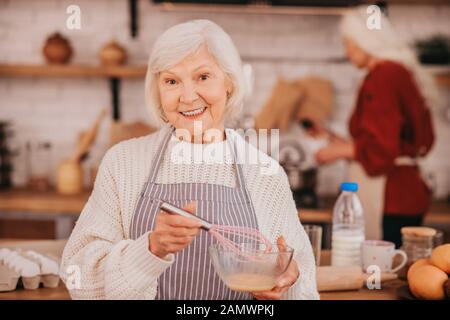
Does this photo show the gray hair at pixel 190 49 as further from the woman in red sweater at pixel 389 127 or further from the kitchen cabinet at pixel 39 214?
the kitchen cabinet at pixel 39 214

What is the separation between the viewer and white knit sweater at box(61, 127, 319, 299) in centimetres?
112

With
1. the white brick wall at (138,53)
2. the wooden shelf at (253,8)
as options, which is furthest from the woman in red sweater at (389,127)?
the white brick wall at (138,53)

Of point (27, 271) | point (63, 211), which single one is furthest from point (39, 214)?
point (27, 271)

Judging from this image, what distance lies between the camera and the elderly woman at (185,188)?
3.92 feet

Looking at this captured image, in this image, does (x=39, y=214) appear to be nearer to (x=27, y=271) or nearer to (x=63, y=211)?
(x=63, y=211)

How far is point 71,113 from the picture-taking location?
337cm

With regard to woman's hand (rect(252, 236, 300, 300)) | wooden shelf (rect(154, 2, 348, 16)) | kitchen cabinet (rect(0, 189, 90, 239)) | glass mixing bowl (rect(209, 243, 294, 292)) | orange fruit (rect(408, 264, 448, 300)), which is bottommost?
kitchen cabinet (rect(0, 189, 90, 239))

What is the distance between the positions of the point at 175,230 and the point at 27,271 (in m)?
0.54

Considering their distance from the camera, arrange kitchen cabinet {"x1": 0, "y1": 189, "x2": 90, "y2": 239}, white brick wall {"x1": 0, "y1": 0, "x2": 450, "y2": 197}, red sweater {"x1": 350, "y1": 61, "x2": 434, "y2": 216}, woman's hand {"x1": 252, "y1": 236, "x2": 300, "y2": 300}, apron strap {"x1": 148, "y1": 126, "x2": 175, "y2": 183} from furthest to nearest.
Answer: white brick wall {"x1": 0, "y1": 0, "x2": 450, "y2": 197}
kitchen cabinet {"x1": 0, "y1": 189, "x2": 90, "y2": 239}
red sweater {"x1": 350, "y1": 61, "x2": 434, "y2": 216}
apron strap {"x1": 148, "y1": 126, "x2": 175, "y2": 183}
woman's hand {"x1": 252, "y1": 236, "x2": 300, "y2": 300}

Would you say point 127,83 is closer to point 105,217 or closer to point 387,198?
point 387,198

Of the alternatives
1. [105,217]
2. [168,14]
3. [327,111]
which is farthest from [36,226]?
[105,217]

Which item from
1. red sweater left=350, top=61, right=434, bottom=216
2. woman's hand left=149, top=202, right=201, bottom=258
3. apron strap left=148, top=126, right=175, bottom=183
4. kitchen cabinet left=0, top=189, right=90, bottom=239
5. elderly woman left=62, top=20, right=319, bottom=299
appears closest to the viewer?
woman's hand left=149, top=202, right=201, bottom=258

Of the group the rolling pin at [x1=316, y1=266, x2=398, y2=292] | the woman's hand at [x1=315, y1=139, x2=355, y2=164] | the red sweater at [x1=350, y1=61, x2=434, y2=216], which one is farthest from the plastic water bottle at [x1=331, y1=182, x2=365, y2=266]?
the woman's hand at [x1=315, y1=139, x2=355, y2=164]

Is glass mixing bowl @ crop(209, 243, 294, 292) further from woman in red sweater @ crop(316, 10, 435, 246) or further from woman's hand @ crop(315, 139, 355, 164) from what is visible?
woman's hand @ crop(315, 139, 355, 164)
